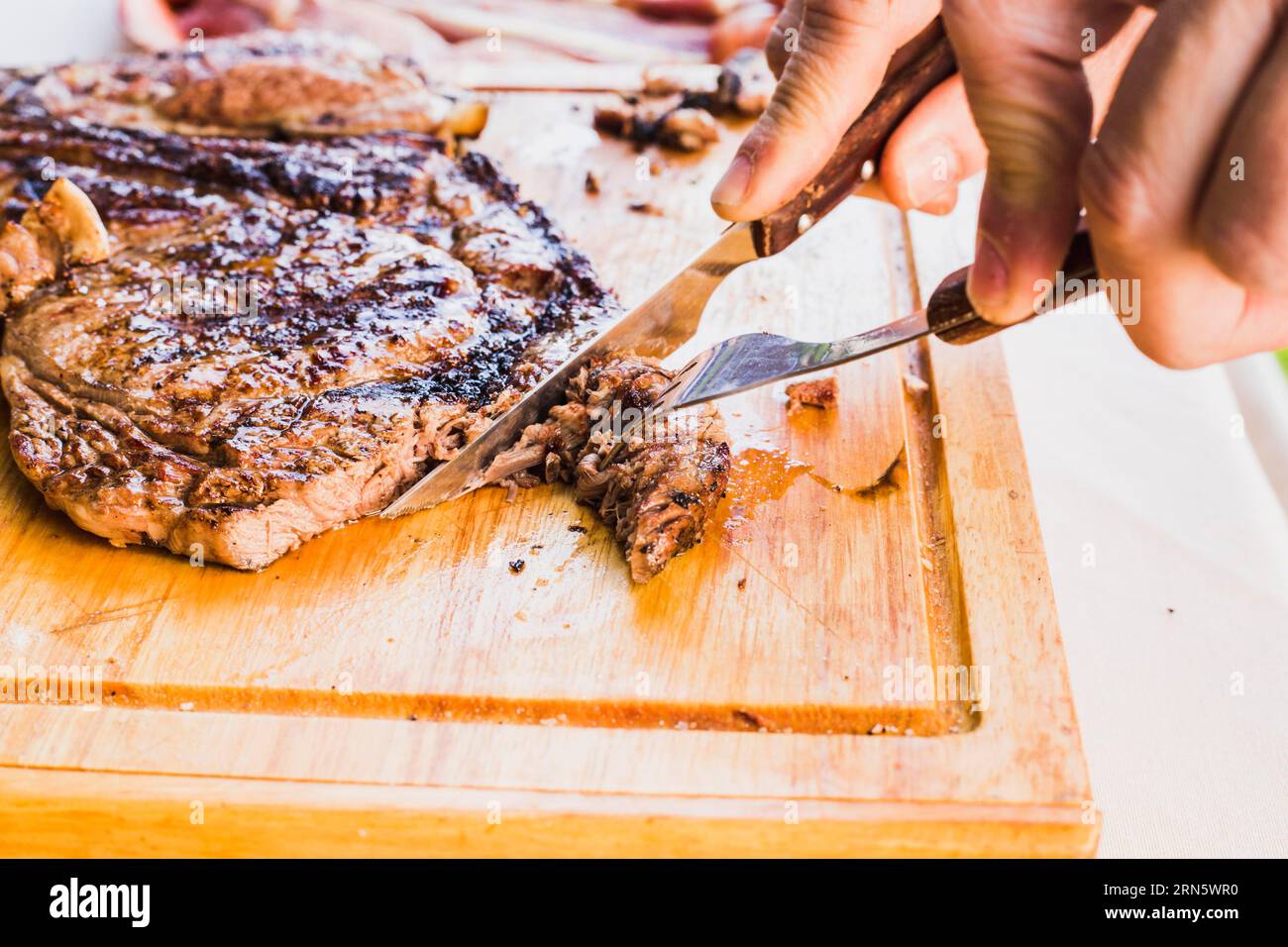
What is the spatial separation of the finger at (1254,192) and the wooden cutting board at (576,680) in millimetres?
1017

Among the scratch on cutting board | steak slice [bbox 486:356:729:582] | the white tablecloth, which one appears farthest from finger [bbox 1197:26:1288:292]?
the scratch on cutting board

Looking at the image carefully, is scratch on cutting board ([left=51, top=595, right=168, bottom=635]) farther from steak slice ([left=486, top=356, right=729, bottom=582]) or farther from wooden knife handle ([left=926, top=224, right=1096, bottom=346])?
wooden knife handle ([left=926, top=224, right=1096, bottom=346])

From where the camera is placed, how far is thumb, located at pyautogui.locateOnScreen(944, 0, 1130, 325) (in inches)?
73.4

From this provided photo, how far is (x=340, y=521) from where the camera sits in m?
2.67

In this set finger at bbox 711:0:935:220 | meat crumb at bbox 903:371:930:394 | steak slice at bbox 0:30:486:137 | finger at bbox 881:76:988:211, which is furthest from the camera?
steak slice at bbox 0:30:486:137

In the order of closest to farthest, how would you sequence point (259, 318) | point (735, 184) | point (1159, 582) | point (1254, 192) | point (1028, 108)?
point (1254, 192)
point (1028, 108)
point (735, 184)
point (259, 318)
point (1159, 582)

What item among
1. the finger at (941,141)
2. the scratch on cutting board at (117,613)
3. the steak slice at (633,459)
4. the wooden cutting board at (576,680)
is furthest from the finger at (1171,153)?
the scratch on cutting board at (117,613)

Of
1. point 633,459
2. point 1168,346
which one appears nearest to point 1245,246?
point 1168,346

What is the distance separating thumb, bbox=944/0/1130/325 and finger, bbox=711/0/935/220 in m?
0.52

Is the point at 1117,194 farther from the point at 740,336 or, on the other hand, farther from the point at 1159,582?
the point at 1159,582

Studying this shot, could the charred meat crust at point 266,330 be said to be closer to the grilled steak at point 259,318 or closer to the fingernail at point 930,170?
the grilled steak at point 259,318

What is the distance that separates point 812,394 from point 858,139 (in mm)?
650

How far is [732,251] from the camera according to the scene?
279 centimetres
